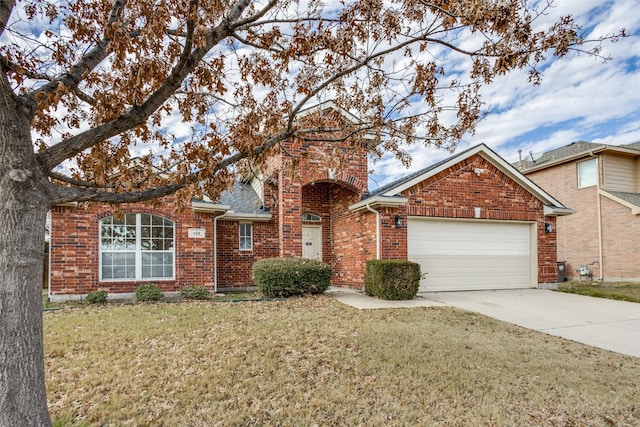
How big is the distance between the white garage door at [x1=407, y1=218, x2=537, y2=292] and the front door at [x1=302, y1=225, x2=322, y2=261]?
4.40m

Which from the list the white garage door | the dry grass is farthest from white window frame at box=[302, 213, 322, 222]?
the dry grass

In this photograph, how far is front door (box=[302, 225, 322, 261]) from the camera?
1452cm

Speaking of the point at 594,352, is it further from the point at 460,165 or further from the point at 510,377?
the point at 460,165

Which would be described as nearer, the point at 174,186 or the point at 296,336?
the point at 174,186

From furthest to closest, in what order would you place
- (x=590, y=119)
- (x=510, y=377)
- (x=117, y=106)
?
(x=590, y=119)
(x=510, y=377)
(x=117, y=106)

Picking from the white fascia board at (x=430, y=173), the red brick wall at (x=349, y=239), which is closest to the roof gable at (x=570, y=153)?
the white fascia board at (x=430, y=173)

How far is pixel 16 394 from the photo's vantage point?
2713 mm

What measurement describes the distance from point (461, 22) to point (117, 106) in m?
3.45

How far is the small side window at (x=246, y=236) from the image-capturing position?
13.4m

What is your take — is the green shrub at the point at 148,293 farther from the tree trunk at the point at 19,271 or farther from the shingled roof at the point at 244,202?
the tree trunk at the point at 19,271

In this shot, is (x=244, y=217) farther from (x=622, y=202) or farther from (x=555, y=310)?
(x=622, y=202)

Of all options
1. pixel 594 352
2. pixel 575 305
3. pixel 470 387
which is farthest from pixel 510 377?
pixel 575 305

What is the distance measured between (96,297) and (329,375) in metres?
8.19

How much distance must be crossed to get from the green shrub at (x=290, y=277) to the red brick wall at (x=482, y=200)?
2484 mm
